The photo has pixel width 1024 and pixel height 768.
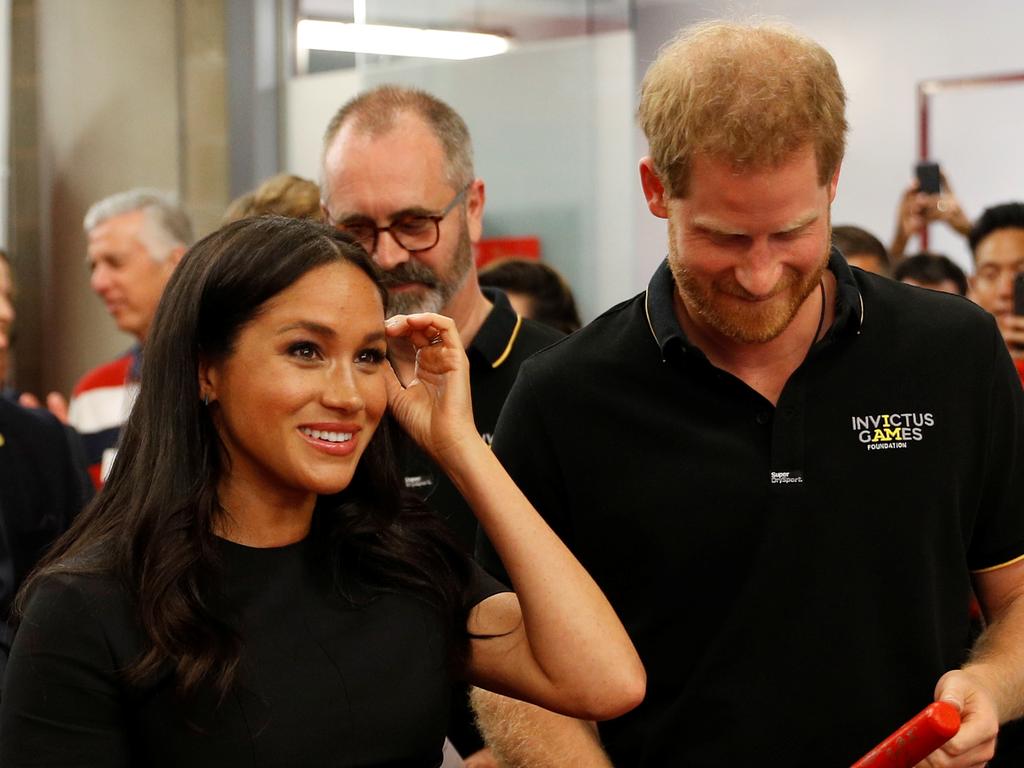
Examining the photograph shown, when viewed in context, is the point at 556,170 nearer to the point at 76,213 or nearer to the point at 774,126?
the point at 76,213

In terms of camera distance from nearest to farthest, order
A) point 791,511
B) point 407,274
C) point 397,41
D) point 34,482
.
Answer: point 791,511 → point 407,274 → point 34,482 → point 397,41

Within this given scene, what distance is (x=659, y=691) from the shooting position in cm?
193

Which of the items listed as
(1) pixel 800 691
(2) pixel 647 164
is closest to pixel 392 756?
(1) pixel 800 691

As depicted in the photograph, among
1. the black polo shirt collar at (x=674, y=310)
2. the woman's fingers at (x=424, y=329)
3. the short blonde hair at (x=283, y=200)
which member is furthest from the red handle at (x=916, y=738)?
the short blonde hair at (x=283, y=200)

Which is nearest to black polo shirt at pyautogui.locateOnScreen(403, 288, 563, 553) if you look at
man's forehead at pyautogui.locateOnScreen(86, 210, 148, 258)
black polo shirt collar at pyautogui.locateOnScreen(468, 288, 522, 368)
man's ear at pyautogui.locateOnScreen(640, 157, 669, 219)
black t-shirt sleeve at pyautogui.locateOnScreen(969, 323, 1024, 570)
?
black polo shirt collar at pyautogui.locateOnScreen(468, 288, 522, 368)

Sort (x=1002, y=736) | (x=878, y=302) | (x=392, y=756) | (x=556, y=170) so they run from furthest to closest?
(x=556, y=170) < (x=1002, y=736) < (x=878, y=302) < (x=392, y=756)

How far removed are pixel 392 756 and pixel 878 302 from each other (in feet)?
2.81

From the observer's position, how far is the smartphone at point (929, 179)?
16.1 ft

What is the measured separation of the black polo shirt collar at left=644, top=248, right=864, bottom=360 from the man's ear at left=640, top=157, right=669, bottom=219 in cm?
10

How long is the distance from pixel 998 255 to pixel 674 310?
227 cm

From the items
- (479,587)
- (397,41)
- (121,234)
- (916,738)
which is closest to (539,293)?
(121,234)

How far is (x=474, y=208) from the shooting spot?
2748mm

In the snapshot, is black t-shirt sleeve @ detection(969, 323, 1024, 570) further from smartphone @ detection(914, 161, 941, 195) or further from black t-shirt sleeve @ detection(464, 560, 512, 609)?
smartphone @ detection(914, 161, 941, 195)

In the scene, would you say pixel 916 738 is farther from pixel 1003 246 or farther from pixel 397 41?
pixel 397 41
